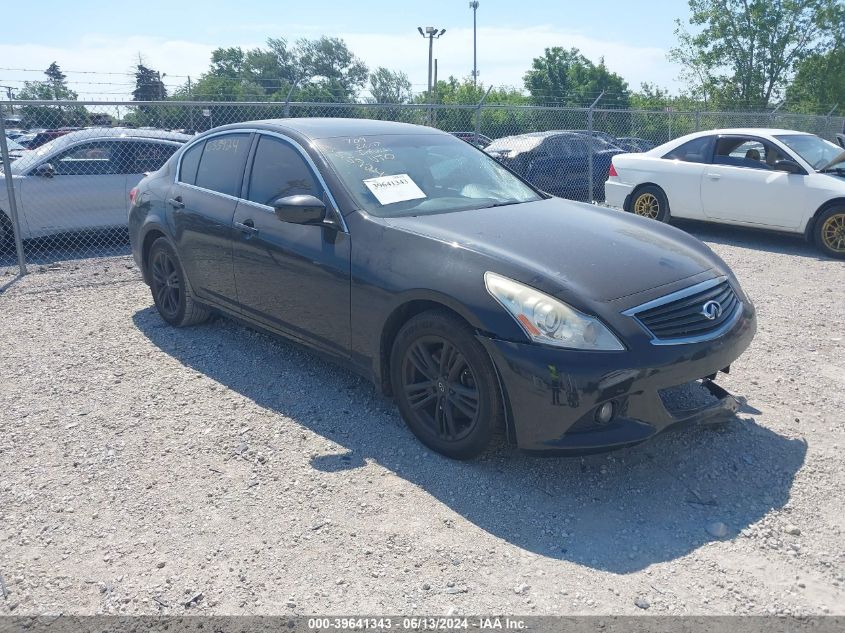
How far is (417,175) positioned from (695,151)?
679 centimetres

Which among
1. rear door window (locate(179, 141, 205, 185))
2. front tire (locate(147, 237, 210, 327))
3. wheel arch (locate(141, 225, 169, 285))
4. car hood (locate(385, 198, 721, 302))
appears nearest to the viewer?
car hood (locate(385, 198, 721, 302))

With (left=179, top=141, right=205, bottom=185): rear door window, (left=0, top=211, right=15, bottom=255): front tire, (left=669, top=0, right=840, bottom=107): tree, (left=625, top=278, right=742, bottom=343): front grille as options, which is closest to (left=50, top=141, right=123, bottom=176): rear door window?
(left=0, top=211, right=15, bottom=255): front tire

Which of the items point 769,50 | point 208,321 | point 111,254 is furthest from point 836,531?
point 769,50

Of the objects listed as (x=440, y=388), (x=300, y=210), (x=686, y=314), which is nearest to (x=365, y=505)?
(x=440, y=388)

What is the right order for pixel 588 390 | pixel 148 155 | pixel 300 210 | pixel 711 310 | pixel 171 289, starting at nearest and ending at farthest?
pixel 588 390 < pixel 711 310 < pixel 300 210 < pixel 171 289 < pixel 148 155

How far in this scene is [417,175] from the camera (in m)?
4.61

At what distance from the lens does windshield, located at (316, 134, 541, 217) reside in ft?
14.2

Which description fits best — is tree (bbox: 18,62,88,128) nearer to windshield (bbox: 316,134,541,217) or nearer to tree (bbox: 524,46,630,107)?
windshield (bbox: 316,134,541,217)

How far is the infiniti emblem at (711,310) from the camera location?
3.61 metres

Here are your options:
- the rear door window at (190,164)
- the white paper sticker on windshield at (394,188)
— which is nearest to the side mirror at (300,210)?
the white paper sticker on windshield at (394,188)

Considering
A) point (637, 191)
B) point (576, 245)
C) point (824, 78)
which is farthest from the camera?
point (824, 78)

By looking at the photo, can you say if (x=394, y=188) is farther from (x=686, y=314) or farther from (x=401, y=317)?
(x=686, y=314)

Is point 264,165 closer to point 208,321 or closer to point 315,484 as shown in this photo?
point 208,321

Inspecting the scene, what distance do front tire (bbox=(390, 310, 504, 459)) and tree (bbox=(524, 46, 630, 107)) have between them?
47.3 meters
